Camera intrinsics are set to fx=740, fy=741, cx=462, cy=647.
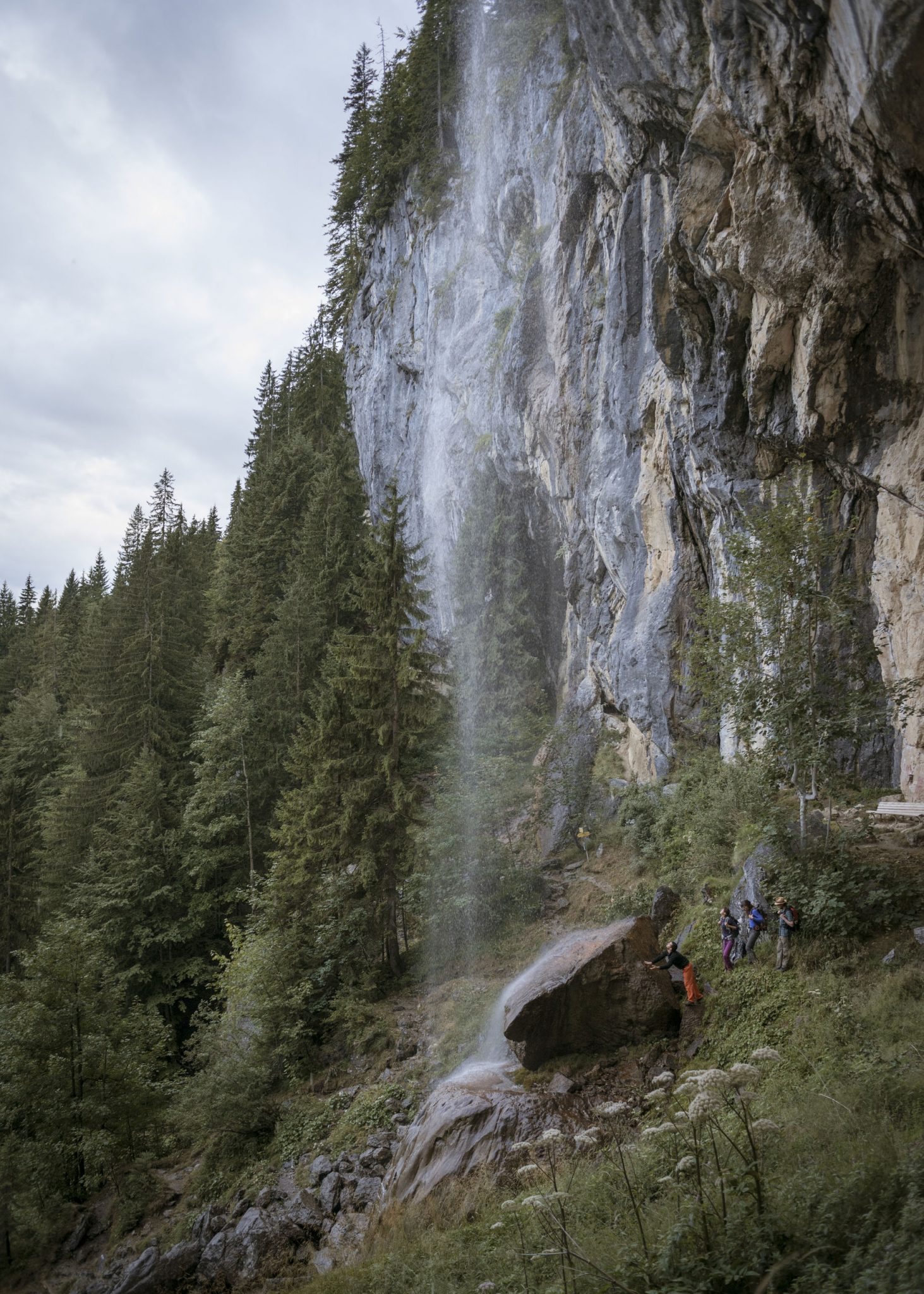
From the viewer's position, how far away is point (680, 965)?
425 inches

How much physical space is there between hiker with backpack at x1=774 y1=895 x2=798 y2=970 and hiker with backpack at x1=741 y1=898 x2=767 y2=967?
1.29ft

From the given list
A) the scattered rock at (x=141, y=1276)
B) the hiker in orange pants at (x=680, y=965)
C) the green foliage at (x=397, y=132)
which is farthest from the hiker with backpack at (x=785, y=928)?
the green foliage at (x=397, y=132)

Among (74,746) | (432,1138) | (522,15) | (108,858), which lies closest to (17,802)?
(74,746)

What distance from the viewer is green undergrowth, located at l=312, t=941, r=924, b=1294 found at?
4738 mm

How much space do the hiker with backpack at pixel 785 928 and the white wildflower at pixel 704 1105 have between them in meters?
4.85

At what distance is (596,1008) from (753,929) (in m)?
2.61

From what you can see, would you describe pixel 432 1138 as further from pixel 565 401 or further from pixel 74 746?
pixel 74 746

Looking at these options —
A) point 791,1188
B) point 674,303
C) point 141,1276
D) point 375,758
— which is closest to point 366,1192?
point 141,1276

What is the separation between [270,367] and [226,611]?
69.0ft

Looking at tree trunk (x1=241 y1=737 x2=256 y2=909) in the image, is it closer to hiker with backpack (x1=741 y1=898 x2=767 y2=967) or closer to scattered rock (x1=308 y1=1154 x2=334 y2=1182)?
scattered rock (x1=308 y1=1154 x2=334 y2=1182)

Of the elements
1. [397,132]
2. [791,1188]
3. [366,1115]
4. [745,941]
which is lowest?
[366,1115]

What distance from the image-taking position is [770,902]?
10.4m

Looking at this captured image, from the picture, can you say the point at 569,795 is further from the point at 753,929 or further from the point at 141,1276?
the point at 141,1276

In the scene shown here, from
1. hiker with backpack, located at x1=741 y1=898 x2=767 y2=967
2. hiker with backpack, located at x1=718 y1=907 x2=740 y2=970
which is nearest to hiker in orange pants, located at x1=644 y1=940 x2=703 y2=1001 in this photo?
hiker with backpack, located at x1=718 y1=907 x2=740 y2=970
